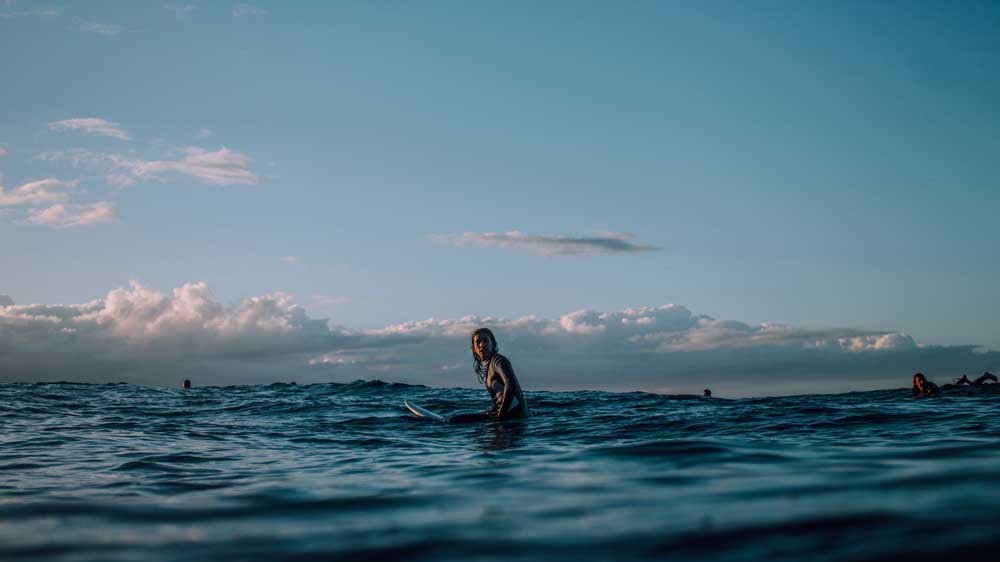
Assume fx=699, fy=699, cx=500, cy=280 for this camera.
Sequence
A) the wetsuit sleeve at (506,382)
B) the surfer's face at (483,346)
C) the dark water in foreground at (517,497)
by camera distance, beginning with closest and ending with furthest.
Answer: the dark water in foreground at (517,497)
the wetsuit sleeve at (506,382)
the surfer's face at (483,346)

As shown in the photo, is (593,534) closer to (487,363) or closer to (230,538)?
(230,538)

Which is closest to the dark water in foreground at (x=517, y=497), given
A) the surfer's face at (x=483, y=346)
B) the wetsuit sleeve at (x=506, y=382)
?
the wetsuit sleeve at (x=506, y=382)

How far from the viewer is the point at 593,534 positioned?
3.84 metres

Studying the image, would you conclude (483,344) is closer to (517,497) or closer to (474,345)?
(474,345)

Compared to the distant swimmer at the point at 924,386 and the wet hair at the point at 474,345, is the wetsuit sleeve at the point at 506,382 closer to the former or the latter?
the wet hair at the point at 474,345

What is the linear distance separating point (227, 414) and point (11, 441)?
7933 millimetres

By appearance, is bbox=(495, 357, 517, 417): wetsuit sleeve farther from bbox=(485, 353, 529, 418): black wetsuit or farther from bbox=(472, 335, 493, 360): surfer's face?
bbox=(472, 335, 493, 360): surfer's face

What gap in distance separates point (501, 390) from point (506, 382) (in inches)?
14.3

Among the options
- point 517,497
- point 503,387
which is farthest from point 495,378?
point 517,497

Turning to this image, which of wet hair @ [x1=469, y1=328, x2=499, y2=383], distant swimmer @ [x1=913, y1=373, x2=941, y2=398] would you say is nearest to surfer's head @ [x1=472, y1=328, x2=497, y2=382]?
wet hair @ [x1=469, y1=328, x2=499, y2=383]

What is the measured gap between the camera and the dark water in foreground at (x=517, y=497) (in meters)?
3.56

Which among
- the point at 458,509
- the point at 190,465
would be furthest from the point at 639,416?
the point at 458,509

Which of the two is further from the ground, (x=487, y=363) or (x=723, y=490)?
(x=487, y=363)

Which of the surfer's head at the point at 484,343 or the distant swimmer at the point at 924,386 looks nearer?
the surfer's head at the point at 484,343
